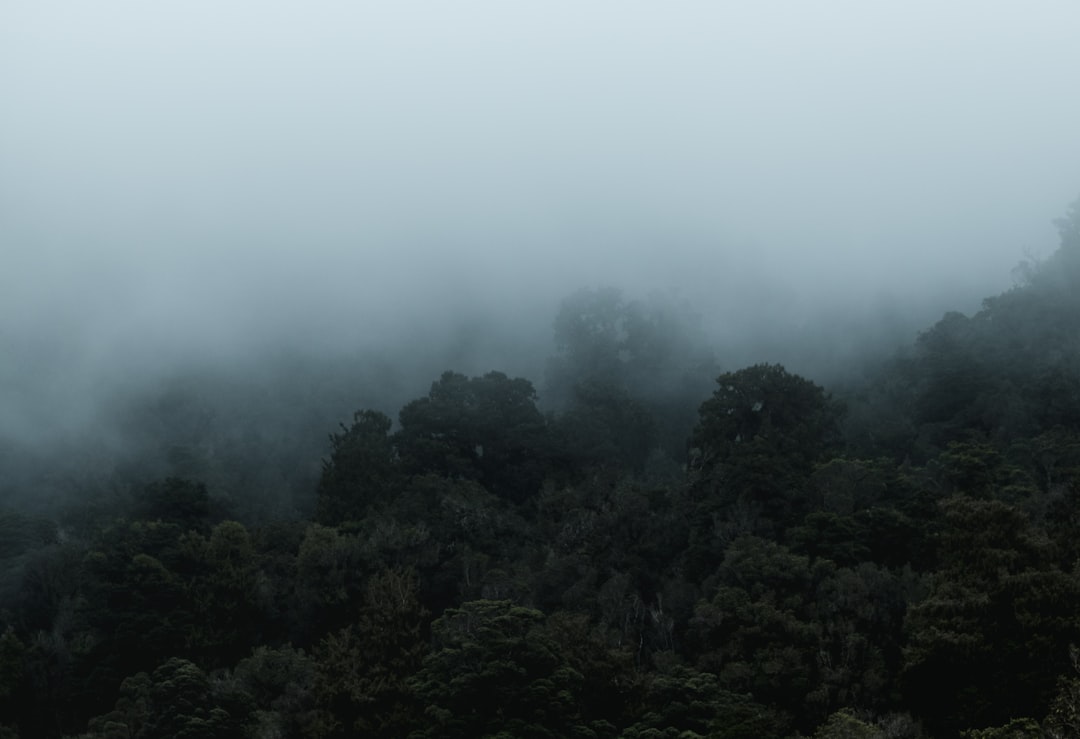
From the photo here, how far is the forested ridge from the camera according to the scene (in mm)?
32594

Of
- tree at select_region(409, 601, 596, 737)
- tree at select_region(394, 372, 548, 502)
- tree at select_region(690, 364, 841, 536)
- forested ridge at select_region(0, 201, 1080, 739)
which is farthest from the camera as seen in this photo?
tree at select_region(394, 372, 548, 502)

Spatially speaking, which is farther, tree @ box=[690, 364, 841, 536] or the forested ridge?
tree @ box=[690, 364, 841, 536]

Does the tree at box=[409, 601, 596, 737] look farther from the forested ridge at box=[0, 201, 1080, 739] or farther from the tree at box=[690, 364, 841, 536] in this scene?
the tree at box=[690, 364, 841, 536]

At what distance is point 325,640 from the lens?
42.6 m

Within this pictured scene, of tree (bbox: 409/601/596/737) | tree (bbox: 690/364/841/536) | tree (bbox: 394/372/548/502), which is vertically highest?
tree (bbox: 394/372/548/502)

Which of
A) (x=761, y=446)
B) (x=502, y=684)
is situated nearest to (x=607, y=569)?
(x=761, y=446)

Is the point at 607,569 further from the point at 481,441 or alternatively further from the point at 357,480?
the point at 481,441

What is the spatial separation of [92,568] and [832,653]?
26288 mm

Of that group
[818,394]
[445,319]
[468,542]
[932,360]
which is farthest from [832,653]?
[445,319]

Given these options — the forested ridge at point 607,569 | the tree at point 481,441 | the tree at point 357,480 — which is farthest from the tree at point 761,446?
the tree at point 357,480

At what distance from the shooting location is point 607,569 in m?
44.4

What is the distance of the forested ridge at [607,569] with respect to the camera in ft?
107

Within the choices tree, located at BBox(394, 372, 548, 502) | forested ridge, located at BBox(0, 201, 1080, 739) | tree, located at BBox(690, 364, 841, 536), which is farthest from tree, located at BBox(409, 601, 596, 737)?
tree, located at BBox(394, 372, 548, 502)

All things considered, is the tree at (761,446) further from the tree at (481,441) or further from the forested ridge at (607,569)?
the tree at (481,441)
